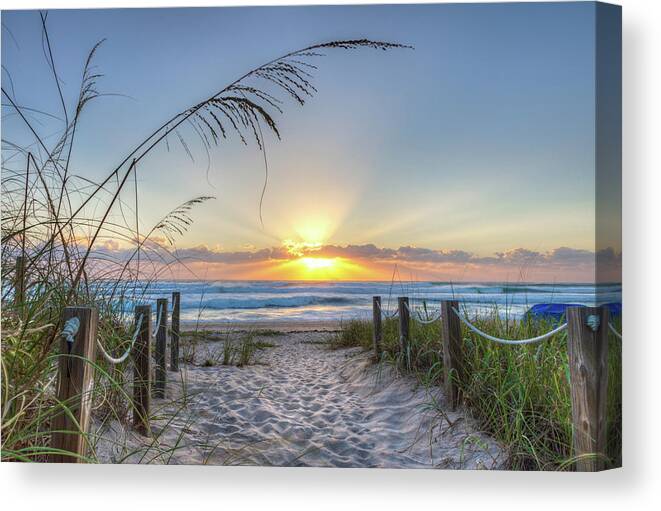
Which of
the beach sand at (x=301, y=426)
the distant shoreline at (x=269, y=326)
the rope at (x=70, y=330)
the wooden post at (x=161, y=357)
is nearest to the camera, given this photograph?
the rope at (x=70, y=330)

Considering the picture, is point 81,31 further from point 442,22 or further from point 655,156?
point 655,156

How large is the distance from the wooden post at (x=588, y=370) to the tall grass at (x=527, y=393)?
0.15 m

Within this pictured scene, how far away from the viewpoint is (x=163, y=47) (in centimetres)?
299

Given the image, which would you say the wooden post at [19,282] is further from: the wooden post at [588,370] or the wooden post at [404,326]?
the wooden post at [404,326]

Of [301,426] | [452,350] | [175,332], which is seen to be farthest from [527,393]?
[175,332]

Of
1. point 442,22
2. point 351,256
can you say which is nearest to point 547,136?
point 442,22

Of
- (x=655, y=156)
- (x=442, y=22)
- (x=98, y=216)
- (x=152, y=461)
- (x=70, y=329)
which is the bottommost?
(x=152, y=461)

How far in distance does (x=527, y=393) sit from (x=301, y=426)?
4.16 ft

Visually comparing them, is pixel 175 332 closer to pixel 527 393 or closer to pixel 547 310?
pixel 527 393

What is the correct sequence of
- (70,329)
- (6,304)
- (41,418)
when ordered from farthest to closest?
(6,304) < (41,418) < (70,329)

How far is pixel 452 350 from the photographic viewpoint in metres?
3.28

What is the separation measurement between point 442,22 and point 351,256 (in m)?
1.46

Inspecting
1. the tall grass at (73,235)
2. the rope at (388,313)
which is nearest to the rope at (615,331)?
the tall grass at (73,235)

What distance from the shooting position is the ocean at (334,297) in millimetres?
3086
